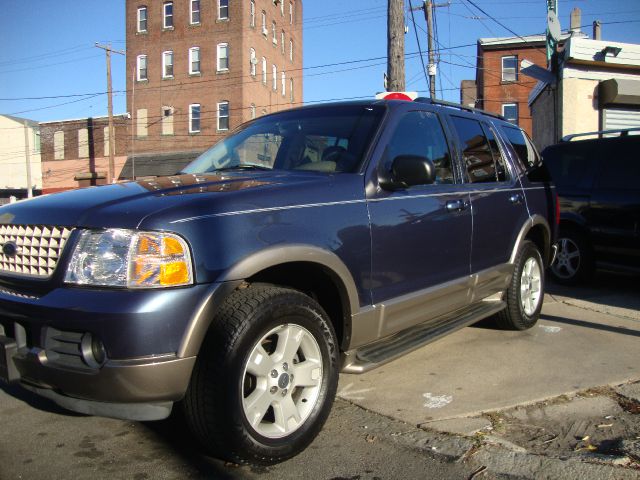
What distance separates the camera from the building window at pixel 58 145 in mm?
40500

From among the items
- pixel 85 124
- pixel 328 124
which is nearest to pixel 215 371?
pixel 328 124

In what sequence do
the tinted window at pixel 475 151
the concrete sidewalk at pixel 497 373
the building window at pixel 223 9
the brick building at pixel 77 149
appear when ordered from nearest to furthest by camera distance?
the concrete sidewalk at pixel 497 373 → the tinted window at pixel 475 151 → the building window at pixel 223 9 → the brick building at pixel 77 149

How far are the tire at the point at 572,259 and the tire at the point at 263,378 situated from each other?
5.25m

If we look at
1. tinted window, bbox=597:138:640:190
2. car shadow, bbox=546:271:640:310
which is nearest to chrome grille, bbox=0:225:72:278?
car shadow, bbox=546:271:640:310

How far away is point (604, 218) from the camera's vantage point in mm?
6816

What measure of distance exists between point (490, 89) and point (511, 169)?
31915 millimetres

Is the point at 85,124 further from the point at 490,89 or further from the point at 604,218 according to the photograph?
the point at 604,218

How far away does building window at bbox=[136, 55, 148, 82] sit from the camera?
37.1 m

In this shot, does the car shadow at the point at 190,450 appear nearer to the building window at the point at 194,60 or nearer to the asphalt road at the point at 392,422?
the asphalt road at the point at 392,422

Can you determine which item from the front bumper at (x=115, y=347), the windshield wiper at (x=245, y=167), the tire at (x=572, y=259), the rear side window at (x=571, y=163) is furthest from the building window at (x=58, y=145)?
the front bumper at (x=115, y=347)

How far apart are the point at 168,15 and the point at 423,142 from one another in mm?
37077

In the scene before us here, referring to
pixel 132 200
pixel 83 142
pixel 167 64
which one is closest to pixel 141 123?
pixel 167 64

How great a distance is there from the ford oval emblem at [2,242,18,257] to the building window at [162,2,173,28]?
3740cm

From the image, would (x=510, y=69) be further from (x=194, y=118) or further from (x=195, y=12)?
(x=195, y=12)
